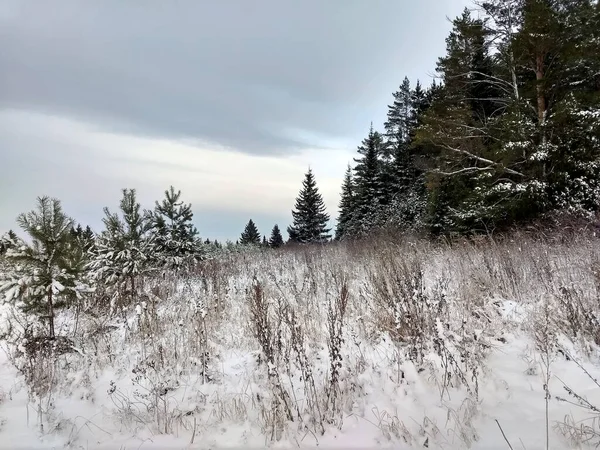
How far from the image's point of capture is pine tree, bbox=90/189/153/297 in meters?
6.93

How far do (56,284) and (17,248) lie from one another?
0.67 metres

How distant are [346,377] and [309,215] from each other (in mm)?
31848

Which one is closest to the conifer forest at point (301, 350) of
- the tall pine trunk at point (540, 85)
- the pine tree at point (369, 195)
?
the tall pine trunk at point (540, 85)

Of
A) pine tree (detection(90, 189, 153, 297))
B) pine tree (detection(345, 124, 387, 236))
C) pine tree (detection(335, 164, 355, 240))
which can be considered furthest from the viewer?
pine tree (detection(335, 164, 355, 240))

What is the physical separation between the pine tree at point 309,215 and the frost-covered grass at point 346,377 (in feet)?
97.7

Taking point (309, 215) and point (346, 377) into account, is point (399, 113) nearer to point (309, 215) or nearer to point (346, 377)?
point (309, 215)

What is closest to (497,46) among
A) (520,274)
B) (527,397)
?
(520,274)

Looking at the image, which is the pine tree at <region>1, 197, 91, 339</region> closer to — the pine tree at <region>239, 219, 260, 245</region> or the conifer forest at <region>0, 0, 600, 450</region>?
the conifer forest at <region>0, 0, 600, 450</region>

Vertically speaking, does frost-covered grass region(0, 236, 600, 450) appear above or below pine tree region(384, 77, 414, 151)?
below

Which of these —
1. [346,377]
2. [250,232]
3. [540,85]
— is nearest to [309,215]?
[250,232]

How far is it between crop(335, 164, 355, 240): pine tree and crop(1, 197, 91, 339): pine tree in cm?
2525

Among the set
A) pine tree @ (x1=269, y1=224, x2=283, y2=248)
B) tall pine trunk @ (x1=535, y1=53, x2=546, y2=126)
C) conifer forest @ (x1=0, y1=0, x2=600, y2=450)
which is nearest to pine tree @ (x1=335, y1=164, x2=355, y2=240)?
pine tree @ (x1=269, y1=224, x2=283, y2=248)

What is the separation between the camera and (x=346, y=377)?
127 inches

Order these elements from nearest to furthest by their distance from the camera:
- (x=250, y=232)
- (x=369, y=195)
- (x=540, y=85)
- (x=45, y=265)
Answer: (x=45, y=265), (x=540, y=85), (x=369, y=195), (x=250, y=232)
